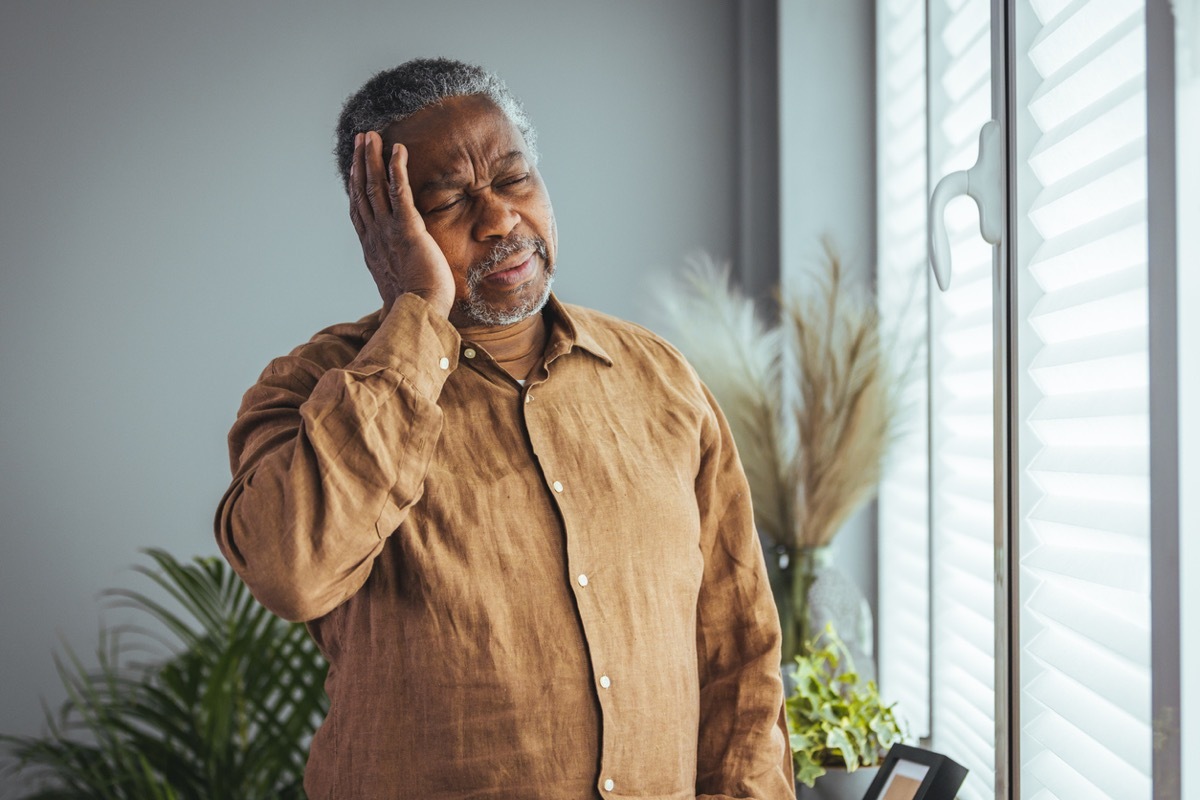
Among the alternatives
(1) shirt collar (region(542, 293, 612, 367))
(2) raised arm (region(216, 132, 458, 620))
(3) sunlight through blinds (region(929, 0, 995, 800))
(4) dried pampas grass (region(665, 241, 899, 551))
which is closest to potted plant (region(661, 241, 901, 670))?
(4) dried pampas grass (region(665, 241, 899, 551))

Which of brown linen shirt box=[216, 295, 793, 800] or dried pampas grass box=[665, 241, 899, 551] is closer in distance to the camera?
brown linen shirt box=[216, 295, 793, 800]

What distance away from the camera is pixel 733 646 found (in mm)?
1230

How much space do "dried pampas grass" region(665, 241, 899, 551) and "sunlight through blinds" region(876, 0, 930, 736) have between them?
0.05 meters

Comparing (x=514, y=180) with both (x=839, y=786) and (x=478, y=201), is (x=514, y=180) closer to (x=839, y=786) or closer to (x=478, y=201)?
(x=478, y=201)

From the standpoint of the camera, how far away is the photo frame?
1.24 m

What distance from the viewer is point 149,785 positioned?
1889mm

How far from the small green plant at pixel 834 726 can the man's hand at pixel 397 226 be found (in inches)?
33.0

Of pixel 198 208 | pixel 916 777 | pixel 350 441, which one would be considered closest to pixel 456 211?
pixel 350 441

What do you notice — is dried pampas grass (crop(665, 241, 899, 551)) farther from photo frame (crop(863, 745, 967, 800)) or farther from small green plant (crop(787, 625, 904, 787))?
photo frame (crop(863, 745, 967, 800))

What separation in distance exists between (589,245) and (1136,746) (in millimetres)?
1657

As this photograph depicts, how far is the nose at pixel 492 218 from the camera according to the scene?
109 cm

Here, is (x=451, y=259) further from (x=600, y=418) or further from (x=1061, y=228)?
(x=1061, y=228)

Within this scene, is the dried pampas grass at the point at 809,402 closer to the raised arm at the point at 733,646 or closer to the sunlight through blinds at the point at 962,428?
the sunlight through blinds at the point at 962,428

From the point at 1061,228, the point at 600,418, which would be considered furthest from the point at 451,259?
the point at 1061,228
